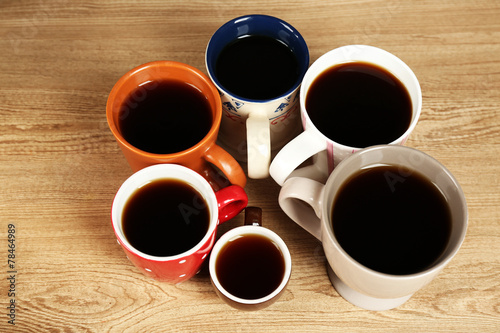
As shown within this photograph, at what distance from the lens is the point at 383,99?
908mm

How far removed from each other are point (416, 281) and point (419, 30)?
2.06 feet

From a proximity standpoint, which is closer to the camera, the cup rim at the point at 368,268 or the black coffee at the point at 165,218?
the cup rim at the point at 368,268

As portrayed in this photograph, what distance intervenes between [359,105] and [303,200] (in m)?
0.19

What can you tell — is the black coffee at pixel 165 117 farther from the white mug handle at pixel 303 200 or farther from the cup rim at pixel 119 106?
the white mug handle at pixel 303 200

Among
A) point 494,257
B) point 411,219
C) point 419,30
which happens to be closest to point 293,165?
point 411,219

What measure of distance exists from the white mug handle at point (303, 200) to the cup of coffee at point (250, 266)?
0.18 ft

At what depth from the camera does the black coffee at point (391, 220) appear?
2.48ft

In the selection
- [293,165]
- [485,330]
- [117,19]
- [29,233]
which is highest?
[117,19]

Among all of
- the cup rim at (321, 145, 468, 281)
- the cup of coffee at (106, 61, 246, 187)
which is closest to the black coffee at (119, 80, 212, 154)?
the cup of coffee at (106, 61, 246, 187)

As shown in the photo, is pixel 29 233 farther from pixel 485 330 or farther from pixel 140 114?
pixel 485 330

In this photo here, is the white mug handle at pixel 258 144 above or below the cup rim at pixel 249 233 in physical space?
above

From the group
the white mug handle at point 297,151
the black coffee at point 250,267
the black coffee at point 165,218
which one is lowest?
the black coffee at point 250,267

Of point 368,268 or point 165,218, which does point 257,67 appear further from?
point 368,268

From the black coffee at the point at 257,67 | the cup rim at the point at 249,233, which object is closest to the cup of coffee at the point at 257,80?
the black coffee at the point at 257,67
